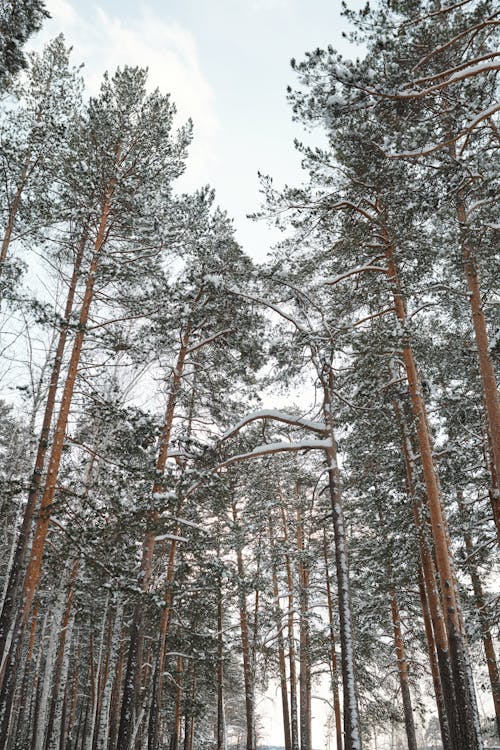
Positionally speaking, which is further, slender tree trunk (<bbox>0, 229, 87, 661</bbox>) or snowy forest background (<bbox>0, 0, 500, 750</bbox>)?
slender tree trunk (<bbox>0, 229, 87, 661</bbox>)

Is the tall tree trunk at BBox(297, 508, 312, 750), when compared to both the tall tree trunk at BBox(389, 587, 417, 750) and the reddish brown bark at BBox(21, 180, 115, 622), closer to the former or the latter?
the tall tree trunk at BBox(389, 587, 417, 750)

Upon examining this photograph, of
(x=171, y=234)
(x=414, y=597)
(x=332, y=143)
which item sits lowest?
(x=414, y=597)

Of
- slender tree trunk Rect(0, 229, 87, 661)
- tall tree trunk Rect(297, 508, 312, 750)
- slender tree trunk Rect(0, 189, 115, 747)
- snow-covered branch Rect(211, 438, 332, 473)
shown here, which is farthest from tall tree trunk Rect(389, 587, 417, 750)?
slender tree trunk Rect(0, 229, 87, 661)

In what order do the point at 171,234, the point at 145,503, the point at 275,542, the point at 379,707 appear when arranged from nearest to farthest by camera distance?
the point at 145,503
the point at 171,234
the point at 379,707
the point at 275,542

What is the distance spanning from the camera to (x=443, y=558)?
7.77 metres

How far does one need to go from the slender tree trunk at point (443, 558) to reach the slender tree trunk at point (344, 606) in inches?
62.1

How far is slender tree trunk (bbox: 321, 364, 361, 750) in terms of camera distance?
23.5ft

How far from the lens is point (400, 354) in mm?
9430

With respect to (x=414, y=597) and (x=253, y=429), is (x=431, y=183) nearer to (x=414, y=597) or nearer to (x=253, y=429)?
(x=253, y=429)

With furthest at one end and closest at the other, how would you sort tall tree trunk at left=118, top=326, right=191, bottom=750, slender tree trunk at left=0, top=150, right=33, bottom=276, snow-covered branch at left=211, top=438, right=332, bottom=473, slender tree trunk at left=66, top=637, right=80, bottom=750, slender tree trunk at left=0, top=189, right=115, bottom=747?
slender tree trunk at left=66, top=637, right=80, bottom=750
slender tree trunk at left=0, top=150, right=33, bottom=276
snow-covered branch at left=211, top=438, right=332, bottom=473
tall tree trunk at left=118, top=326, right=191, bottom=750
slender tree trunk at left=0, top=189, right=115, bottom=747

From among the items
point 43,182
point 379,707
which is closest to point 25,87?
point 43,182

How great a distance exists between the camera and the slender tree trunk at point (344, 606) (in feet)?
23.5

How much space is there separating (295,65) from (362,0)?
1.15 m

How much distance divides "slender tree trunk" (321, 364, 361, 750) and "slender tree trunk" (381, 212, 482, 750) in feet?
5.18
